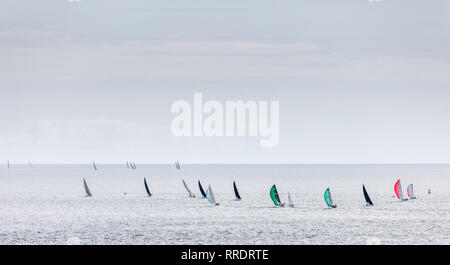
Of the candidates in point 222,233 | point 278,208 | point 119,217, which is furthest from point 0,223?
point 278,208

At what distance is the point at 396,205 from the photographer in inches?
4510

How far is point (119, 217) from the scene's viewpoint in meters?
90.1

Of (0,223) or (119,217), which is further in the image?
(119,217)

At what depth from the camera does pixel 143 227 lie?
75500 millimetres

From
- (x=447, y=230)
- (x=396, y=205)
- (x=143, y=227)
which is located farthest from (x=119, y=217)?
(x=396, y=205)
